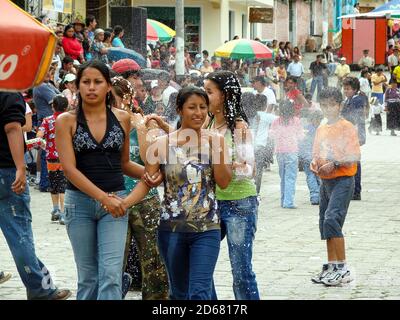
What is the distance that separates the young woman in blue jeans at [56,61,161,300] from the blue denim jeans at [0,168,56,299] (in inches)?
57.6

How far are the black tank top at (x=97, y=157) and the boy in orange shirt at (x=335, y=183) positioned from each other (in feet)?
9.71

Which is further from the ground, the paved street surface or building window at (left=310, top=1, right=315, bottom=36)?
building window at (left=310, top=1, right=315, bottom=36)

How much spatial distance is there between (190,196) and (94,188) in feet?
A: 1.82

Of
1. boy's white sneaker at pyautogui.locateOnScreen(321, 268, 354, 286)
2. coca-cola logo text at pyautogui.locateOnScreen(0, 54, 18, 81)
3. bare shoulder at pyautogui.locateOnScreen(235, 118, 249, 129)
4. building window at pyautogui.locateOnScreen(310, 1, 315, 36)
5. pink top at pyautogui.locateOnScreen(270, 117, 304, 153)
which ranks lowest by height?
boy's white sneaker at pyautogui.locateOnScreen(321, 268, 354, 286)

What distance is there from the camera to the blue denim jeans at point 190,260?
629cm

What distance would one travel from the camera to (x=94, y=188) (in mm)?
6219

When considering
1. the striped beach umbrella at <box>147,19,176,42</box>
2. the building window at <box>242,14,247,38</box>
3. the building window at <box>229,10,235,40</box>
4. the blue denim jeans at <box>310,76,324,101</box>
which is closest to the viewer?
the striped beach umbrella at <box>147,19,176,42</box>

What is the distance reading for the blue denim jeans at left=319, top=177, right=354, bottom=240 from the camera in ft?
29.3

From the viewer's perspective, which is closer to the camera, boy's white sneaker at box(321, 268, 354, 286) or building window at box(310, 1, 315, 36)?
boy's white sneaker at box(321, 268, 354, 286)

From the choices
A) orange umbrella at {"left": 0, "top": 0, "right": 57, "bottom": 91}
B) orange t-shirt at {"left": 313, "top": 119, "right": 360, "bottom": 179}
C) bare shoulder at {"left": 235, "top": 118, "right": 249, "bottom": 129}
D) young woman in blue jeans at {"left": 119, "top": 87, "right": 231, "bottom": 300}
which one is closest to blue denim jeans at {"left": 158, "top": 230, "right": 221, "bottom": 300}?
young woman in blue jeans at {"left": 119, "top": 87, "right": 231, "bottom": 300}

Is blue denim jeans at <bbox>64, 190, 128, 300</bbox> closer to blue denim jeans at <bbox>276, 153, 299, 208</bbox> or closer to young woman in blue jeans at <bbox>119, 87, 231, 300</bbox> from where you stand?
young woman in blue jeans at <bbox>119, 87, 231, 300</bbox>

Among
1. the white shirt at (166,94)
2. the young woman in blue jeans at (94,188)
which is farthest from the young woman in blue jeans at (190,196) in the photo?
the white shirt at (166,94)

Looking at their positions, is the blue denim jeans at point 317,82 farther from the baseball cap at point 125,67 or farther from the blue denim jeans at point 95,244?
the blue denim jeans at point 95,244

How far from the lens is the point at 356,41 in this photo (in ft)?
142
